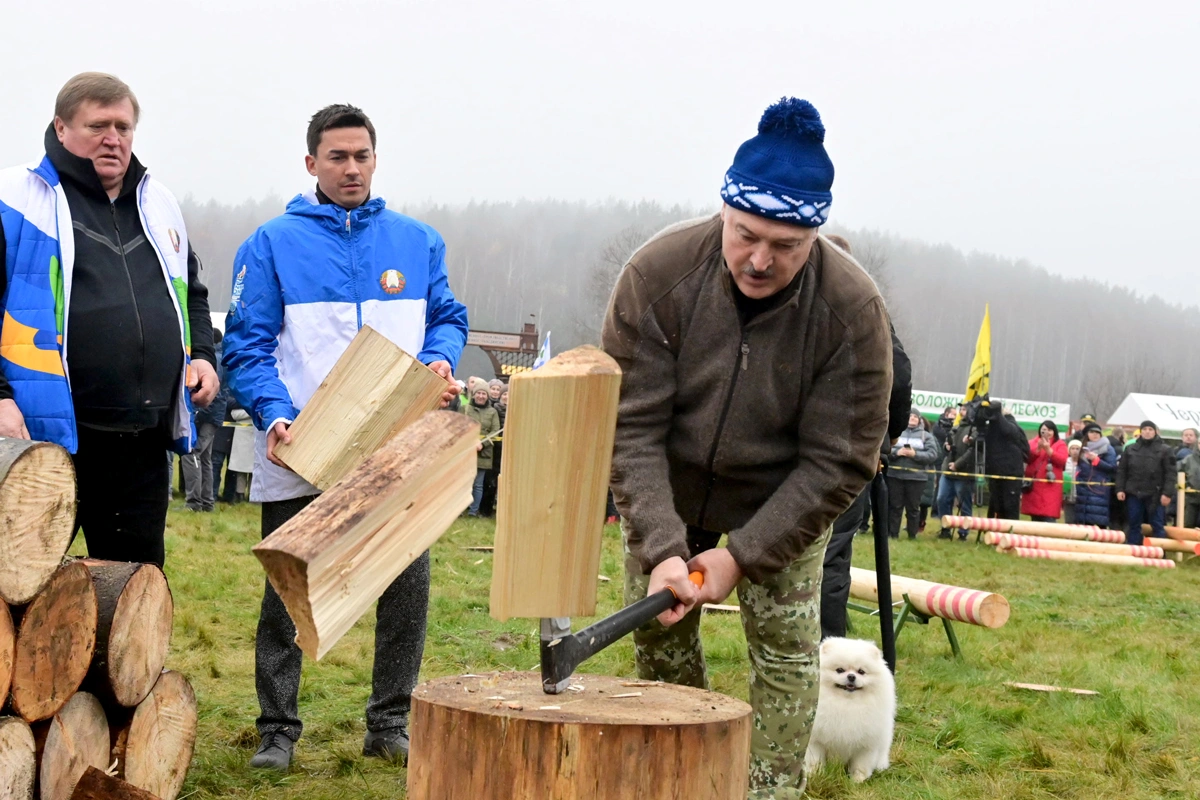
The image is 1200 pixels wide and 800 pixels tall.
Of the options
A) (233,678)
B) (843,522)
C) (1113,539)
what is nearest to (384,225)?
(233,678)

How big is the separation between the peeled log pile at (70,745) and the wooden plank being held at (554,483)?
4.55ft

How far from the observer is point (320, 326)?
3.99 metres

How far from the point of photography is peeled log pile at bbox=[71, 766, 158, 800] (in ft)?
10.0

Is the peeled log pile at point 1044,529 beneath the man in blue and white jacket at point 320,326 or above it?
beneath

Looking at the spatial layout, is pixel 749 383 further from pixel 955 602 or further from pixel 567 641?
pixel 955 602

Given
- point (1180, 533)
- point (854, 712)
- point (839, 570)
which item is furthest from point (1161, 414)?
point (854, 712)

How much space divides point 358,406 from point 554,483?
139 cm

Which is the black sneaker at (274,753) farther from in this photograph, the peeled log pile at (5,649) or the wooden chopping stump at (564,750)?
the wooden chopping stump at (564,750)

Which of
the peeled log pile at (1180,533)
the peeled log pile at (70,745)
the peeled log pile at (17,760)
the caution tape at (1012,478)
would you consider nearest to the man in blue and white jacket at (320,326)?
the peeled log pile at (70,745)

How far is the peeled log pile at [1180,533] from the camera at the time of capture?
15.5 meters

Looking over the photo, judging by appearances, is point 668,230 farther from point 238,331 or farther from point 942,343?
point 942,343

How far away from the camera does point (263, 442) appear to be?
155 inches

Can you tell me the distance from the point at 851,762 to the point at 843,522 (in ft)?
4.77

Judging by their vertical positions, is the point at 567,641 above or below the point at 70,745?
above
